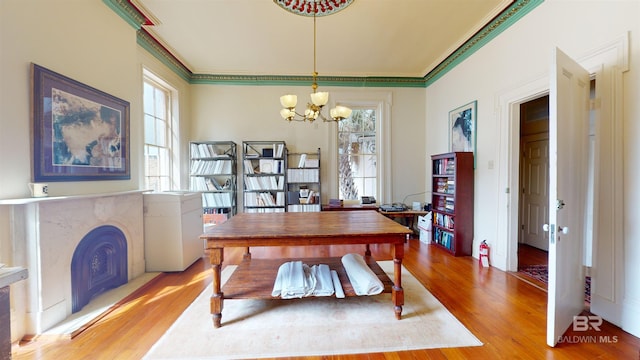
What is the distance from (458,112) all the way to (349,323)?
11.3ft

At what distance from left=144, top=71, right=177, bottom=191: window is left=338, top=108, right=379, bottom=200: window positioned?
3047 mm

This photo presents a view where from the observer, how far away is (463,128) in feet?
12.0

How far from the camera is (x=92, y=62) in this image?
229 centimetres

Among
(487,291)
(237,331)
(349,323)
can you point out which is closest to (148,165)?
(237,331)

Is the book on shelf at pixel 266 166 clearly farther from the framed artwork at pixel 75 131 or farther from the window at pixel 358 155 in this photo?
the framed artwork at pixel 75 131

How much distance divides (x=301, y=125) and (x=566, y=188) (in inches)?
147

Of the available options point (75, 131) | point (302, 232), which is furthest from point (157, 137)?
point (302, 232)

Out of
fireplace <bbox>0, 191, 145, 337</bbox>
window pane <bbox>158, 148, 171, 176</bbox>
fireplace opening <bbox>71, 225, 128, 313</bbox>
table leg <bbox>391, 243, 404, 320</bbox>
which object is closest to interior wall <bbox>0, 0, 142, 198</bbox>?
fireplace <bbox>0, 191, 145, 337</bbox>

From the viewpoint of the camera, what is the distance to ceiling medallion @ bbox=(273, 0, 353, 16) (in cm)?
260

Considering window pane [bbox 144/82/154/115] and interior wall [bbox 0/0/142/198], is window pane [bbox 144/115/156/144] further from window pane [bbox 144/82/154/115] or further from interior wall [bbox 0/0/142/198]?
interior wall [bbox 0/0/142/198]

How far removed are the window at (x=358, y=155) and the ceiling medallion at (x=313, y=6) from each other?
2.22 meters

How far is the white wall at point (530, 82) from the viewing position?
178 centimetres

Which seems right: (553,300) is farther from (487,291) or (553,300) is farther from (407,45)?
(407,45)

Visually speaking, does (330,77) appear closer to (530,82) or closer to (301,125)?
(301,125)
